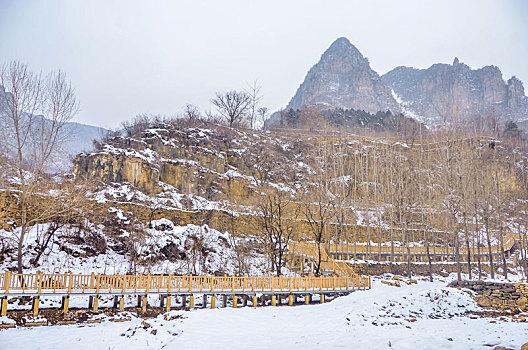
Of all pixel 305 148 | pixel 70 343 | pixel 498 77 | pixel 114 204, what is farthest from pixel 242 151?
pixel 498 77

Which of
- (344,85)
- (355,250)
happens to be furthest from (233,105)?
(344,85)

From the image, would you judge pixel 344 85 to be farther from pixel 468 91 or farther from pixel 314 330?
pixel 314 330

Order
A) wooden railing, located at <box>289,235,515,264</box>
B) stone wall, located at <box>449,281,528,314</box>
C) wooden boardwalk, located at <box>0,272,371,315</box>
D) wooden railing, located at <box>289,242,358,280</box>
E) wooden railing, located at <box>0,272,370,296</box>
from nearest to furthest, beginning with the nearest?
wooden boardwalk, located at <box>0,272,371,315</box> < wooden railing, located at <box>0,272,370,296</box> < stone wall, located at <box>449,281,528,314</box> < wooden railing, located at <box>289,242,358,280</box> < wooden railing, located at <box>289,235,515,264</box>

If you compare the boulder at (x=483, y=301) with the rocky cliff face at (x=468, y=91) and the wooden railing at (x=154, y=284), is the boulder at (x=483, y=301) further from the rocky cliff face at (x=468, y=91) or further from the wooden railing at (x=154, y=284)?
the rocky cliff face at (x=468, y=91)

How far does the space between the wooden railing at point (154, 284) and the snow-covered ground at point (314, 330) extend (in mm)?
1891

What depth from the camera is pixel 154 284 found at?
16266mm

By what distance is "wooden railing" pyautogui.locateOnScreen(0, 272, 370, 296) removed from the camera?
14109 millimetres

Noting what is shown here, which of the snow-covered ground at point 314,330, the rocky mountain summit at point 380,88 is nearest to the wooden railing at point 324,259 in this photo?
the snow-covered ground at point 314,330

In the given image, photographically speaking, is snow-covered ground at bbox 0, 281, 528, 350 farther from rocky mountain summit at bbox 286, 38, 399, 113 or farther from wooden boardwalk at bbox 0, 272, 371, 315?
rocky mountain summit at bbox 286, 38, 399, 113

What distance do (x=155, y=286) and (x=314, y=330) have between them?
8.15 metres

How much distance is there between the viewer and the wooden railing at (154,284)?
1411 centimetres

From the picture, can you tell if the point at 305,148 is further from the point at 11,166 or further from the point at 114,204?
the point at 11,166

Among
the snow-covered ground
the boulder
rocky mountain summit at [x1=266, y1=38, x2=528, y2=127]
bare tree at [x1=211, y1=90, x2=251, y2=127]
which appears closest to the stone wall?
the boulder

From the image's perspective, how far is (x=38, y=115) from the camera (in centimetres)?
1873
